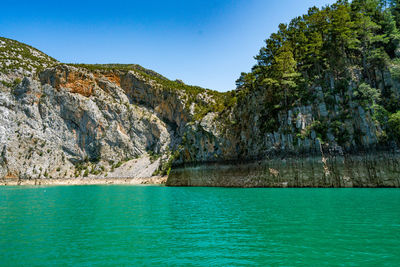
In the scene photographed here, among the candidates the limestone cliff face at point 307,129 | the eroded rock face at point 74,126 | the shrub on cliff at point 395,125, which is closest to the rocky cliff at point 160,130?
the limestone cliff face at point 307,129

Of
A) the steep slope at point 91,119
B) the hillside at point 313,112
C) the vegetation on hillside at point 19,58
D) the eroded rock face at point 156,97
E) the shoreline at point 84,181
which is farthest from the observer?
the vegetation on hillside at point 19,58

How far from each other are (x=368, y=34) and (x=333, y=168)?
27.5 metres

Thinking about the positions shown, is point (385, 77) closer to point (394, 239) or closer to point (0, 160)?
point (394, 239)

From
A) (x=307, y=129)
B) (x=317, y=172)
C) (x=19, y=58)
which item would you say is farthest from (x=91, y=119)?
(x=317, y=172)

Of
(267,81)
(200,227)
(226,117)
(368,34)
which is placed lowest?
(200,227)

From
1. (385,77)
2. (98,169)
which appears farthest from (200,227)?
(98,169)

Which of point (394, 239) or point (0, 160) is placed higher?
point (0, 160)

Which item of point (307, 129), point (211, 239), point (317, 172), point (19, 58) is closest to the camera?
point (211, 239)

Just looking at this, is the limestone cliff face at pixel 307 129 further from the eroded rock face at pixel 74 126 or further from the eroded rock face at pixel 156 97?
the eroded rock face at pixel 156 97

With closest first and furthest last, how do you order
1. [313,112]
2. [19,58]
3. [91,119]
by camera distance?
[313,112] → [91,119] → [19,58]

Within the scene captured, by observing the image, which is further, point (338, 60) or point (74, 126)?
point (74, 126)

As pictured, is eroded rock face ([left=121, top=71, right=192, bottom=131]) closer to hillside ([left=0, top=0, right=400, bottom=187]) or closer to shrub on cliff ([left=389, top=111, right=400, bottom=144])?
hillside ([left=0, top=0, right=400, bottom=187])

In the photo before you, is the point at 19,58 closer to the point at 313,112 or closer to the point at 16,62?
the point at 16,62

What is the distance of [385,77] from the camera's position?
44.4 m
